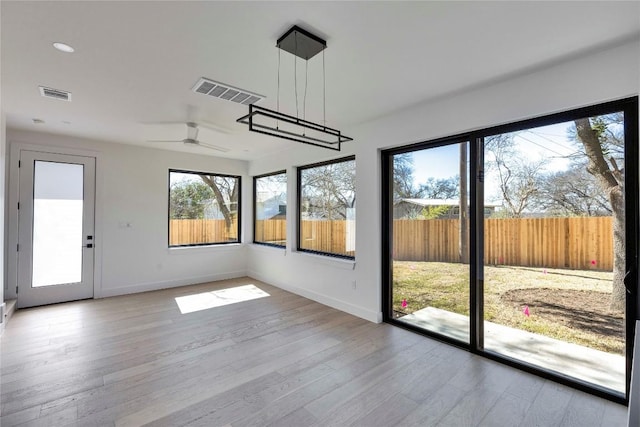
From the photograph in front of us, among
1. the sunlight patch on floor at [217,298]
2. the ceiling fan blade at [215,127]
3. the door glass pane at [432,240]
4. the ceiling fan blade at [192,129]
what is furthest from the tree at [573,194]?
the sunlight patch on floor at [217,298]

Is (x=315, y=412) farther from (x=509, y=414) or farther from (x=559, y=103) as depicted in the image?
(x=559, y=103)

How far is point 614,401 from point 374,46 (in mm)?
3141

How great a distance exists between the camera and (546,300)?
262cm

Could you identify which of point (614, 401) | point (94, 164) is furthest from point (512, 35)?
point (94, 164)

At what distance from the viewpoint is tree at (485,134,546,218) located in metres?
2.66

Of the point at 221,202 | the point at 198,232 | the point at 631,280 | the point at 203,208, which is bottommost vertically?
the point at 631,280

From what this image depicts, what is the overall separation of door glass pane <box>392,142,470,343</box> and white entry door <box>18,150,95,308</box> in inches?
188

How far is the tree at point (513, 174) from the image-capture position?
8.73ft

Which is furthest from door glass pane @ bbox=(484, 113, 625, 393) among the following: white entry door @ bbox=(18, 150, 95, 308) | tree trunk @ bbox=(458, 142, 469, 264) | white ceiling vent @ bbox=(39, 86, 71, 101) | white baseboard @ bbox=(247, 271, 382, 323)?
white entry door @ bbox=(18, 150, 95, 308)

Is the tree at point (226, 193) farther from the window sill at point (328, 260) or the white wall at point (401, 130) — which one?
the window sill at point (328, 260)

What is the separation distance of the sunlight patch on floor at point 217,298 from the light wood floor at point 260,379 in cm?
58

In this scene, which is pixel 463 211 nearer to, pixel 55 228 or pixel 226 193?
pixel 226 193

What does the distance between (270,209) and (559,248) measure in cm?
463

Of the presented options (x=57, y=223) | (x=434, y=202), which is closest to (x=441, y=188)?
(x=434, y=202)
